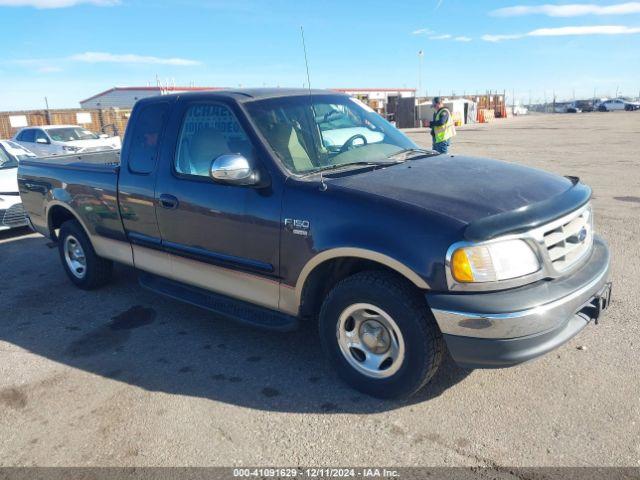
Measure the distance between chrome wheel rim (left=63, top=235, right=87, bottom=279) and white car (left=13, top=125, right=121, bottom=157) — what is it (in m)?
10.5

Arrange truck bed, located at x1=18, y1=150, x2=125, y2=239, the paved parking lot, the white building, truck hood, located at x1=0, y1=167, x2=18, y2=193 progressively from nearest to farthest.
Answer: the paved parking lot → truck bed, located at x1=18, y1=150, x2=125, y2=239 → truck hood, located at x1=0, y1=167, x2=18, y2=193 → the white building

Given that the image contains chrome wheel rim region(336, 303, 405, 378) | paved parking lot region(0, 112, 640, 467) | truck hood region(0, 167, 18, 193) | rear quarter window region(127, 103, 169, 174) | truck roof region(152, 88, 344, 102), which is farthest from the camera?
truck hood region(0, 167, 18, 193)

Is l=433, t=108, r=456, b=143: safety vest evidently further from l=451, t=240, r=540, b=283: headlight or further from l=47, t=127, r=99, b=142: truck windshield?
l=47, t=127, r=99, b=142: truck windshield

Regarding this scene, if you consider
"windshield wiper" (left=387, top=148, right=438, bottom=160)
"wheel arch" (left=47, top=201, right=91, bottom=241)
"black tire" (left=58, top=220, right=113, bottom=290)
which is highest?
"windshield wiper" (left=387, top=148, right=438, bottom=160)

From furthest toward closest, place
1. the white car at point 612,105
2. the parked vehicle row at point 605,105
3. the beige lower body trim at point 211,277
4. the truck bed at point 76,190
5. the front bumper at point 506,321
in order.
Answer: the white car at point 612,105 → the parked vehicle row at point 605,105 → the truck bed at point 76,190 → the beige lower body trim at point 211,277 → the front bumper at point 506,321

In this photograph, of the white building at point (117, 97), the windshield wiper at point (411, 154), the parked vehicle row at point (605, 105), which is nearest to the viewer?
the windshield wiper at point (411, 154)

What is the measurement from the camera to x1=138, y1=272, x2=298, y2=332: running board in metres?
3.67

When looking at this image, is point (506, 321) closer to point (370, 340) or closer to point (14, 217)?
point (370, 340)

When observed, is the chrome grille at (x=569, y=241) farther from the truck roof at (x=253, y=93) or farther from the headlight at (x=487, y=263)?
the truck roof at (x=253, y=93)

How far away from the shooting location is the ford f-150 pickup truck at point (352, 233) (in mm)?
2826

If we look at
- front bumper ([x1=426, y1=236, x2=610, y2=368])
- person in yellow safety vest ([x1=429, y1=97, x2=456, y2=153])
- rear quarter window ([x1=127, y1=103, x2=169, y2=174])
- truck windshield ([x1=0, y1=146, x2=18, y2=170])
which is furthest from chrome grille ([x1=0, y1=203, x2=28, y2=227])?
person in yellow safety vest ([x1=429, y1=97, x2=456, y2=153])

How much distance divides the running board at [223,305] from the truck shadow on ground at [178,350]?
0.36 meters

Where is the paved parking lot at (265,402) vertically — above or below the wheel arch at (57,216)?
below

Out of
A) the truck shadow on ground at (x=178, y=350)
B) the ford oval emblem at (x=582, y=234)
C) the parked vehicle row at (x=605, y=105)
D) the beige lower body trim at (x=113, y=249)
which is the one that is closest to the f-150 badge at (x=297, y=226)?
the truck shadow on ground at (x=178, y=350)
